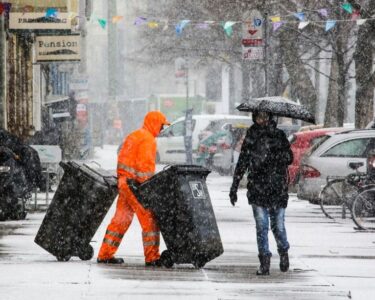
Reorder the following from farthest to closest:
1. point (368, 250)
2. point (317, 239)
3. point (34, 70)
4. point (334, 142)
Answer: point (34, 70), point (334, 142), point (317, 239), point (368, 250)

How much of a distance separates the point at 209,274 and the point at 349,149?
1072 cm

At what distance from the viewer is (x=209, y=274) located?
44.6 ft

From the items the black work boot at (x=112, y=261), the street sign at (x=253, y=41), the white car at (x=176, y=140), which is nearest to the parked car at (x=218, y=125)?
the white car at (x=176, y=140)

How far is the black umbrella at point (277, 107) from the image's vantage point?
13906mm

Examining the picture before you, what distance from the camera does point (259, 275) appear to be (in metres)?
13.6

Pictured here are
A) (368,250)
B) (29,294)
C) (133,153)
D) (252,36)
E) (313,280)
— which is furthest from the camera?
(252,36)

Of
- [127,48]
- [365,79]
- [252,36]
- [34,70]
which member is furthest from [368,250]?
[127,48]

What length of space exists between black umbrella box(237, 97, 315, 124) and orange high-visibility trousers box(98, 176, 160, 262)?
1.50 meters

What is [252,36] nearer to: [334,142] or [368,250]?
[334,142]

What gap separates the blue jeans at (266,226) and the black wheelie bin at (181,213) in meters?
0.53

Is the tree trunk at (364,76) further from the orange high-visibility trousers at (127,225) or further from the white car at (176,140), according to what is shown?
the orange high-visibility trousers at (127,225)

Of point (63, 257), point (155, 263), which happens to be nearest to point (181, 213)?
point (155, 263)

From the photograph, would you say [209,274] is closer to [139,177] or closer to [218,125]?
[139,177]

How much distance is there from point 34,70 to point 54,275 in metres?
22.7
